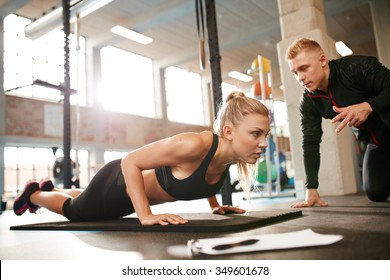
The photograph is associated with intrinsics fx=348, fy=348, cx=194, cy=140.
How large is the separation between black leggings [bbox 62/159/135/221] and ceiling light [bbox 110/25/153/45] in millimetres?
6348

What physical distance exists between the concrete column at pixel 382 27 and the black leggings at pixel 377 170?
5.45m

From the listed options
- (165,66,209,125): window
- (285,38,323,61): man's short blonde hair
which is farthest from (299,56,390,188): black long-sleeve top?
(165,66,209,125): window

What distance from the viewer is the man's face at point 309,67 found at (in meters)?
1.76

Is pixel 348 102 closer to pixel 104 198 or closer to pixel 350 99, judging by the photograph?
pixel 350 99

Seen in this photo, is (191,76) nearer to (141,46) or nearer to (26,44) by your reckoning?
(141,46)

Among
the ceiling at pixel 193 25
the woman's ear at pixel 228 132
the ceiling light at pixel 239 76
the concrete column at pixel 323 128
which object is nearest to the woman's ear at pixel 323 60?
the woman's ear at pixel 228 132

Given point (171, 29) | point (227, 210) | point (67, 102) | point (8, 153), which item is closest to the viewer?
point (227, 210)

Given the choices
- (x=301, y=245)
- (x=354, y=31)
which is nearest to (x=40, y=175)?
(x=301, y=245)

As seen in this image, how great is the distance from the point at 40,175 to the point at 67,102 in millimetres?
4710

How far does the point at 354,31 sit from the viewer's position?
29.4ft

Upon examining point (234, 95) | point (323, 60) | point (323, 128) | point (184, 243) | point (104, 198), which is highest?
point (323, 60)

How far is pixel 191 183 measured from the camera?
1616 millimetres

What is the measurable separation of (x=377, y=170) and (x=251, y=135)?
43.5 inches

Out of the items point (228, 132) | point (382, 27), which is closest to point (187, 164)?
point (228, 132)
